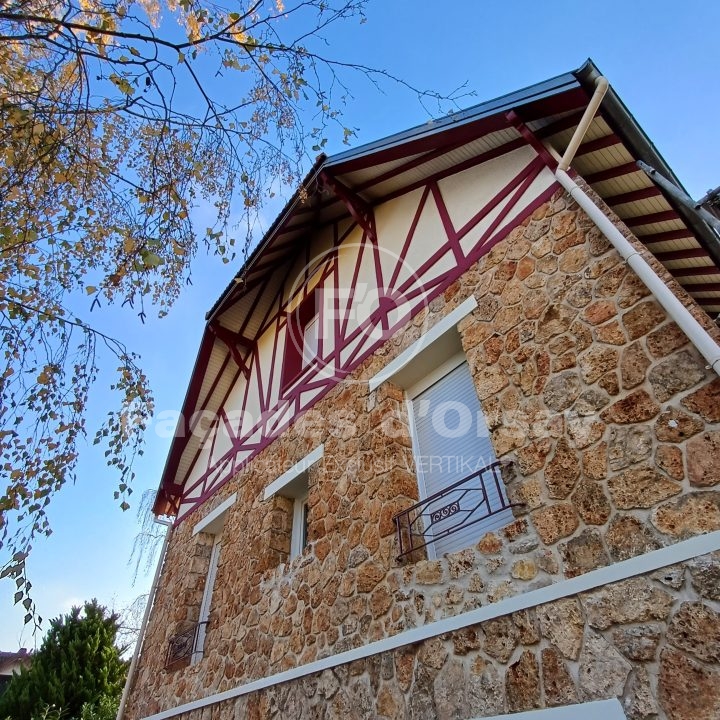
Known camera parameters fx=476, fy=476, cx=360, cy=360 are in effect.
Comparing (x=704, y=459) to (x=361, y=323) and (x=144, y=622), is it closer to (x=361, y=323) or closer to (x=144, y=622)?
(x=361, y=323)

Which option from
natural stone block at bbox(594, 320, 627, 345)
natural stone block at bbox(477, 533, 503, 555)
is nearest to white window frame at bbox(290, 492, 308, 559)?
natural stone block at bbox(477, 533, 503, 555)

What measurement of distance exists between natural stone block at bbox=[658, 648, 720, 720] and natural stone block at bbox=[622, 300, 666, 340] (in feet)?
4.65

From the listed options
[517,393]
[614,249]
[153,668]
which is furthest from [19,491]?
[153,668]

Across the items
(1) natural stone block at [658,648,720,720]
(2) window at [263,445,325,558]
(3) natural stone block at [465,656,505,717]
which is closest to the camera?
(1) natural stone block at [658,648,720,720]

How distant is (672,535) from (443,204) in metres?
3.17

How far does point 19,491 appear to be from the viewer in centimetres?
277

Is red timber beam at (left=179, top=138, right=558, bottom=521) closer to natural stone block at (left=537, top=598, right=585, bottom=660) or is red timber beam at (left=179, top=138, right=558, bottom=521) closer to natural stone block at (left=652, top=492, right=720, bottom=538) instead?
natural stone block at (left=652, top=492, right=720, bottom=538)

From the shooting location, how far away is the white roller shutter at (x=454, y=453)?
9.50 feet

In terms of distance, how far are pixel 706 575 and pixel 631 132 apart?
8.72 ft

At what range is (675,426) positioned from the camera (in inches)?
84.2

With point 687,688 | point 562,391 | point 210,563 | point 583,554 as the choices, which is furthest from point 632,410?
point 210,563

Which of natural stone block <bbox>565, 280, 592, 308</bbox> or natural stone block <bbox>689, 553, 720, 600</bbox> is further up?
natural stone block <bbox>565, 280, 592, 308</bbox>

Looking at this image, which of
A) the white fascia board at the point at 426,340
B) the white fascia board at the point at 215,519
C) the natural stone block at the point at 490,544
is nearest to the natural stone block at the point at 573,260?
the white fascia board at the point at 426,340

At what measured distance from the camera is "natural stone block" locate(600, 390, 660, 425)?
2.25 metres
